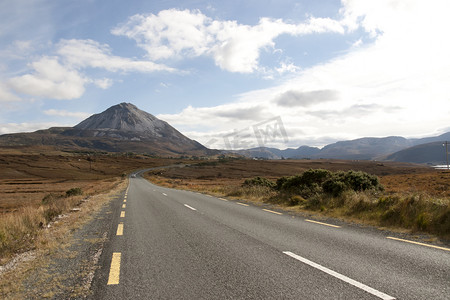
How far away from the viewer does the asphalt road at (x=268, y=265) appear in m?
3.97

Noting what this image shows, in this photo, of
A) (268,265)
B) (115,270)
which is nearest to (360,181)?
(268,265)

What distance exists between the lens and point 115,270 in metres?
4.91

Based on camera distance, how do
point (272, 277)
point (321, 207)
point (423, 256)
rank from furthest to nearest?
point (321, 207) < point (423, 256) < point (272, 277)

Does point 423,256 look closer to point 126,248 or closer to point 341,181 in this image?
point 126,248

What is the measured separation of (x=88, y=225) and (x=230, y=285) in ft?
Answer: 23.0

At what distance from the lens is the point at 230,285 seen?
4207 millimetres

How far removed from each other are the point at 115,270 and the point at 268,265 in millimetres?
2717

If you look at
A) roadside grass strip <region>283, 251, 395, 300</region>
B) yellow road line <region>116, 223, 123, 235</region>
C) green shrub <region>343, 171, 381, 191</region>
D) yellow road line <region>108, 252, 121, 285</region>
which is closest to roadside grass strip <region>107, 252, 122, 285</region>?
yellow road line <region>108, 252, 121, 285</region>

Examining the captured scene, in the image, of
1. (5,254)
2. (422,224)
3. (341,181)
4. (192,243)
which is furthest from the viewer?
(341,181)

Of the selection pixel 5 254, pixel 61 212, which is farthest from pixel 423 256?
pixel 61 212

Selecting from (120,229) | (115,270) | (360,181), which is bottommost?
(120,229)

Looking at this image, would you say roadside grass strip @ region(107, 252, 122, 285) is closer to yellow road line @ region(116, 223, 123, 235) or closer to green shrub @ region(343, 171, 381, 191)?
yellow road line @ region(116, 223, 123, 235)

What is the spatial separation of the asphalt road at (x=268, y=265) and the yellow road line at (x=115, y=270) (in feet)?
0.06

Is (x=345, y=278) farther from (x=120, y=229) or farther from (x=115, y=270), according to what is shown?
(x=120, y=229)
